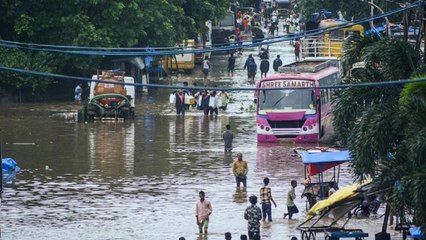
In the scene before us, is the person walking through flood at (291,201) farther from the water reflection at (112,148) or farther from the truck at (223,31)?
the truck at (223,31)

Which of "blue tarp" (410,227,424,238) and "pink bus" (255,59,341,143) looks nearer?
"blue tarp" (410,227,424,238)

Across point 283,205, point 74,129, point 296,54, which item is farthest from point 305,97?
point 296,54

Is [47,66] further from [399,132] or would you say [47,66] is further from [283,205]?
[399,132]

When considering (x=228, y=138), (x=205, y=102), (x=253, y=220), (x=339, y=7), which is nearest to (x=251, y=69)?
(x=339, y=7)

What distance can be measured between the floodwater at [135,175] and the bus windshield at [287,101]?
146 centimetres

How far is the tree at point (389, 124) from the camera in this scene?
2045 cm

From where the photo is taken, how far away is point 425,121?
2095 cm

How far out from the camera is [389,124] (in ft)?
73.9

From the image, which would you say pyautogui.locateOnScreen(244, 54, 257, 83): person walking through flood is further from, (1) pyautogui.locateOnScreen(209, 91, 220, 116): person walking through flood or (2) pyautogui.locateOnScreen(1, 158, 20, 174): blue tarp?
(2) pyautogui.locateOnScreen(1, 158, 20, 174): blue tarp

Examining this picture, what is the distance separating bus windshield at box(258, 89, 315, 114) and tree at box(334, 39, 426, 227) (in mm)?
18492

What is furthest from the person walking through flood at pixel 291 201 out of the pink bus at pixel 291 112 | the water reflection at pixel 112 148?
the pink bus at pixel 291 112

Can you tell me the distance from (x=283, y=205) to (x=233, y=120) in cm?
1944

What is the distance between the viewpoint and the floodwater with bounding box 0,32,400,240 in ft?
93.7

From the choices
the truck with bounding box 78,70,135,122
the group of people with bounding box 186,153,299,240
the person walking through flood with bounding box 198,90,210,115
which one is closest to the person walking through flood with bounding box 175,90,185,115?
the person walking through flood with bounding box 198,90,210,115
